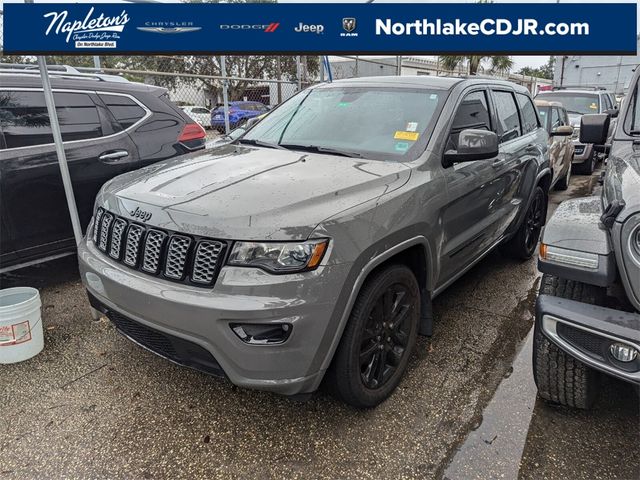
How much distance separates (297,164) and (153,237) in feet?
3.18

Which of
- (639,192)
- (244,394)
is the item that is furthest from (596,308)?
(244,394)

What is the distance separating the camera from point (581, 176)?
10.3 meters

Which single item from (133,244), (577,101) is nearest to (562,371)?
(133,244)

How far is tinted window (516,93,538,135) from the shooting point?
4.71 m

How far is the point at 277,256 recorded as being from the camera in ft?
6.83

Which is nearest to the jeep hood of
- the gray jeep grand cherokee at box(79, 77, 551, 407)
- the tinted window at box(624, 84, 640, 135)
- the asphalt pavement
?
the gray jeep grand cherokee at box(79, 77, 551, 407)

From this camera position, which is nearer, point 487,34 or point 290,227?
point 290,227

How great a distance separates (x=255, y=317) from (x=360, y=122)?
5.79 feet

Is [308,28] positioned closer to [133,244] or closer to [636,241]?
[133,244]

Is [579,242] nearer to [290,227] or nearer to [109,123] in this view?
[290,227]

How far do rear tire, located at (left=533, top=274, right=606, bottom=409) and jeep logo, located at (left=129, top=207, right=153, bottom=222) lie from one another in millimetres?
2016

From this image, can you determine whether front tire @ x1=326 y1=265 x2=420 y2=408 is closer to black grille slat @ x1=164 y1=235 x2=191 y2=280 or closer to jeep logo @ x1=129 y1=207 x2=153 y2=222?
black grille slat @ x1=164 y1=235 x2=191 y2=280

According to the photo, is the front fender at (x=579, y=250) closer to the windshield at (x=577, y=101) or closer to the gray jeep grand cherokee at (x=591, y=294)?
the gray jeep grand cherokee at (x=591, y=294)

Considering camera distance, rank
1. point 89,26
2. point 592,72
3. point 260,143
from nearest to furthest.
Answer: point 89,26 < point 260,143 < point 592,72
